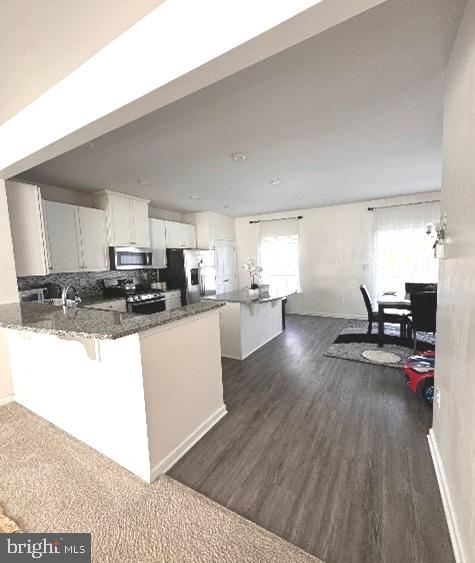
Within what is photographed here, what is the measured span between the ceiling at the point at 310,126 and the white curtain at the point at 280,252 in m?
1.94

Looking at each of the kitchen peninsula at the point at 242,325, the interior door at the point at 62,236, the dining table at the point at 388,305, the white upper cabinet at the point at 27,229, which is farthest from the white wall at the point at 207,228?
the dining table at the point at 388,305

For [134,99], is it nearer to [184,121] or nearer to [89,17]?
[89,17]

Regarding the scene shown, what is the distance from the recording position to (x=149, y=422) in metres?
1.59

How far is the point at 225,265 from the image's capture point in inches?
258

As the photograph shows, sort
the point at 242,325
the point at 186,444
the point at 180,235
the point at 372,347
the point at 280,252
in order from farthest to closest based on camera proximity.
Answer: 1. the point at 280,252
2. the point at 180,235
3. the point at 372,347
4. the point at 242,325
5. the point at 186,444

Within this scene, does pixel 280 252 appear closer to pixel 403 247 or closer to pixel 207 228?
pixel 207 228

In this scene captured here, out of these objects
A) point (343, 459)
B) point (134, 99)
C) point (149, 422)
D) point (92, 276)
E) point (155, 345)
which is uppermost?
point (134, 99)

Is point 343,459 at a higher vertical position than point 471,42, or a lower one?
lower

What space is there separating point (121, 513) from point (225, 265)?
542 cm

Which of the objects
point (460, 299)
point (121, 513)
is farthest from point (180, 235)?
point (460, 299)

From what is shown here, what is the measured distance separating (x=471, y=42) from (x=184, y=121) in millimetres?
1783

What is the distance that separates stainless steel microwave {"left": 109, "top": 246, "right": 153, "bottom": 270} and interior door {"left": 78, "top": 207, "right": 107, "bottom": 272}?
14 centimetres

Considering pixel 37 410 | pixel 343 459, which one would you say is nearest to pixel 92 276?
pixel 37 410

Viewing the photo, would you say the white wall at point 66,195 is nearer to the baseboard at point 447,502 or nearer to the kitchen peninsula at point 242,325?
the kitchen peninsula at point 242,325
